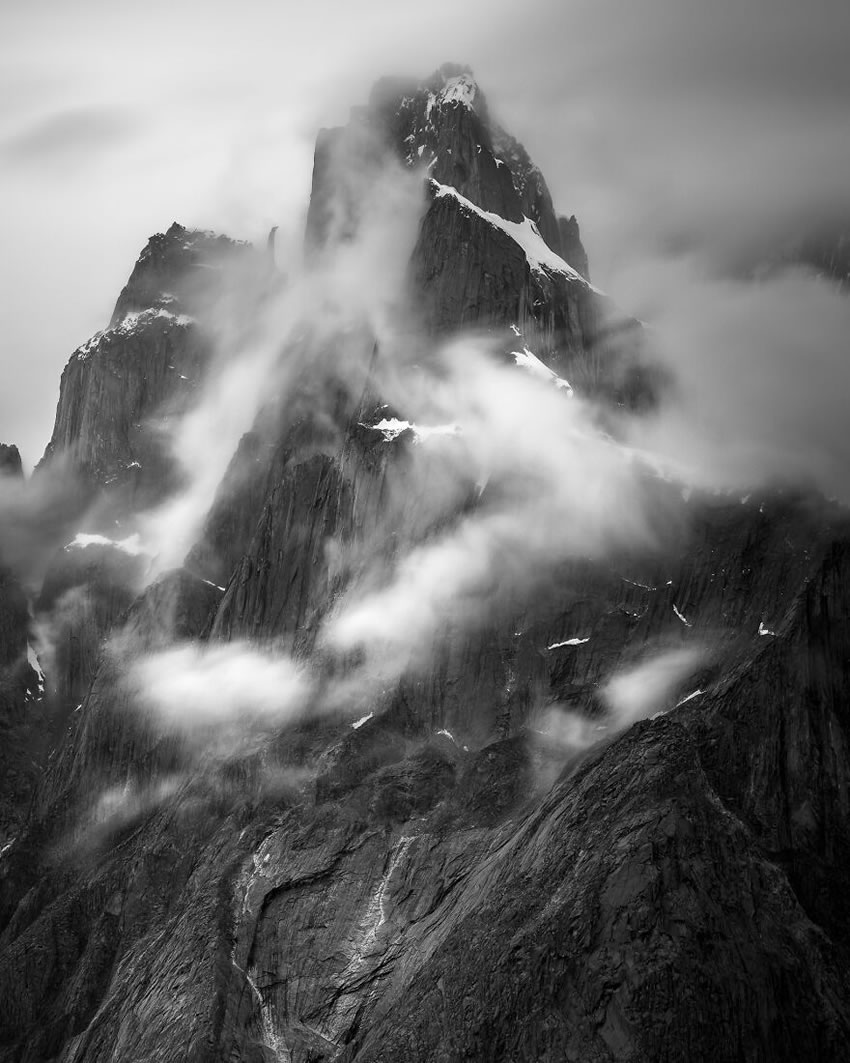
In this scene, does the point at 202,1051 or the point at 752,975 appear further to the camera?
the point at 202,1051

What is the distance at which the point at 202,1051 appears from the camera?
198125 millimetres

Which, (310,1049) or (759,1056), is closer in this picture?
(759,1056)

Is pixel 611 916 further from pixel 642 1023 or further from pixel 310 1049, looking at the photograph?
pixel 310 1049

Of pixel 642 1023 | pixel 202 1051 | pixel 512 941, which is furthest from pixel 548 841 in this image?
pixel 202 1051

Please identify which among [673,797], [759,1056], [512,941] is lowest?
[759,1056]

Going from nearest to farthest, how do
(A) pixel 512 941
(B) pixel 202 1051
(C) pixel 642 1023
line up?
(C) pixel 642 1023
(A) pixel 512 941
(B) pixel 202 1051

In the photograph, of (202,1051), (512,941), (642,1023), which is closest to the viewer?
(642,1023)

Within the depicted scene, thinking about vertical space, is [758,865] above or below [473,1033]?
above

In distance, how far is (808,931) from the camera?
7387 inches

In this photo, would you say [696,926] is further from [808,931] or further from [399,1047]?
[399,1047]

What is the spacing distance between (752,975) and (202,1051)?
6189 cm

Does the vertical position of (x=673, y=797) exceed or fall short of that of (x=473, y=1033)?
it exceeds it

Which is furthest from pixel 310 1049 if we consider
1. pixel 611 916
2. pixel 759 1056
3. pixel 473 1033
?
pixel 759 1056

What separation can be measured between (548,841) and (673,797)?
14.7m
